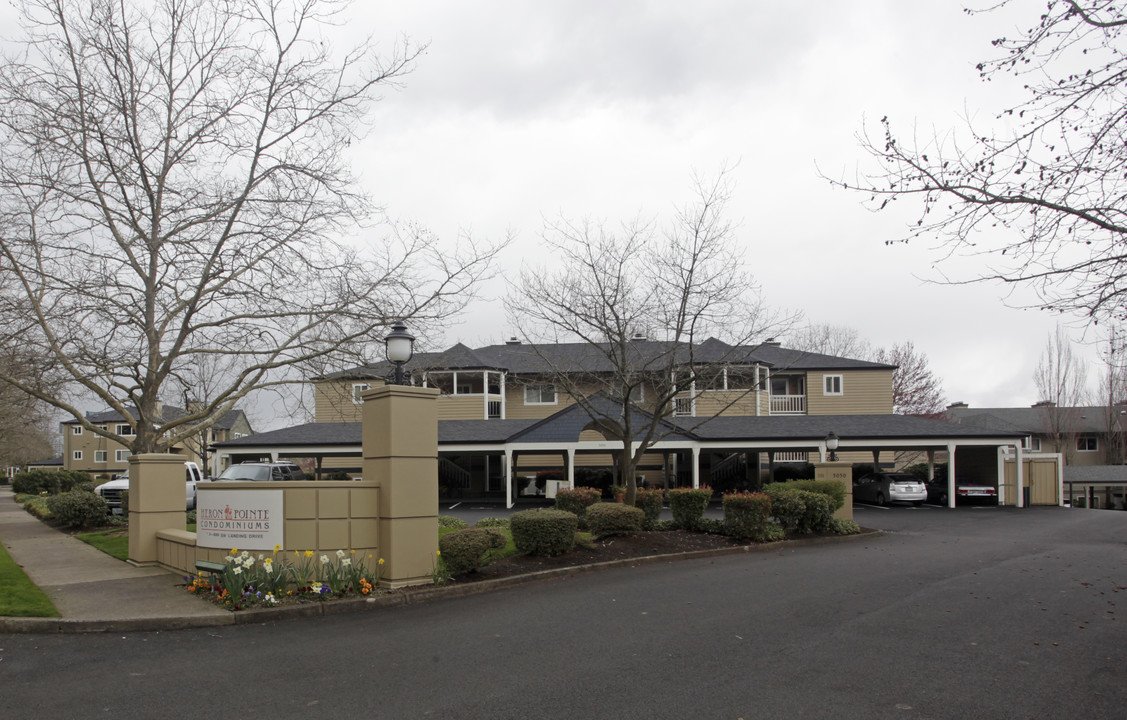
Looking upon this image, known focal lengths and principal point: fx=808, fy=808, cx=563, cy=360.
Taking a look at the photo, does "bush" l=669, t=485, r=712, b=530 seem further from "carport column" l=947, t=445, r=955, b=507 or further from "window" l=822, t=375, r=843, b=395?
"window" l=822, t=375, r=843, b=395

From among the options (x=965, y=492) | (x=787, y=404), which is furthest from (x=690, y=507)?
(x=787, y=404)

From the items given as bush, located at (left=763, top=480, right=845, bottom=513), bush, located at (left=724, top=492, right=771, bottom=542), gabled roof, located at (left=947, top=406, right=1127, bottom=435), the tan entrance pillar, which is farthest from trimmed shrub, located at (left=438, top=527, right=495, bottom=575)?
gabled roof, located at (left=947, top=406, right=1127, bottom=435)

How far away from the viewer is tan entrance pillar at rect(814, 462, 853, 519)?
21.0m

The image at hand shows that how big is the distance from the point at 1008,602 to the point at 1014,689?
424 cm

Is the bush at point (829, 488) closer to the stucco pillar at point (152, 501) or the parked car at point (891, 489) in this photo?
the parked car at point (891, 489)

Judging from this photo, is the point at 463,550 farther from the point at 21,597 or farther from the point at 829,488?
the point at 829,488

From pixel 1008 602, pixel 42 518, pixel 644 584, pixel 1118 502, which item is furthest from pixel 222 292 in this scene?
pixel 1118 502

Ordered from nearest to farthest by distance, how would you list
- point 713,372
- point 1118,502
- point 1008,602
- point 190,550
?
point 1008,602 → point 190,550 → point 713,372 → point 1118,502

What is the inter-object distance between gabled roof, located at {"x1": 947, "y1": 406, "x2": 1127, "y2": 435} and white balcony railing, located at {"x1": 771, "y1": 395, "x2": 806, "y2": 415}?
18736 mm

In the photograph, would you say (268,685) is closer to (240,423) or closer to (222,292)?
(222,292)

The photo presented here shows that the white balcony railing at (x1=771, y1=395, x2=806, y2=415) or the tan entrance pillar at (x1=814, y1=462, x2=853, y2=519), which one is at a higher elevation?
the white balcony railing at (x1=771, y1=395, x2=806, y2=415)

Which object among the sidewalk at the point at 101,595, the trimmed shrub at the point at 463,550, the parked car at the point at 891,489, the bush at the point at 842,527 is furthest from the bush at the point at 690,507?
the parked car at the point at 891,489

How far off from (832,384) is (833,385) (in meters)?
0.07

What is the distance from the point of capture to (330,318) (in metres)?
16.4
